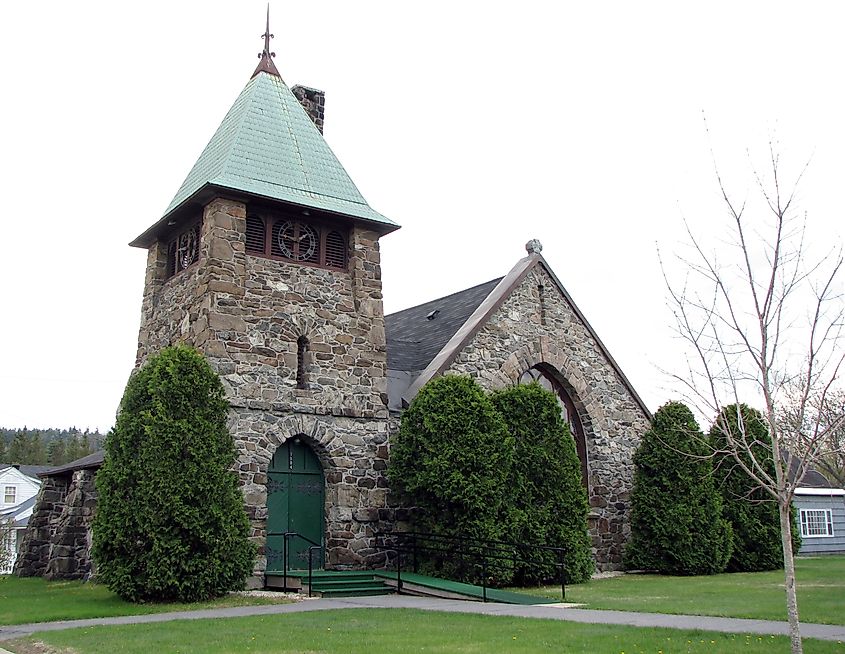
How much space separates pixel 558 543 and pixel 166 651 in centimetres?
1002

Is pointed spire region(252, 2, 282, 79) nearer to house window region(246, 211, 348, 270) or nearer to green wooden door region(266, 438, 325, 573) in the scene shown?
house window region(246, 211, 348, 270)

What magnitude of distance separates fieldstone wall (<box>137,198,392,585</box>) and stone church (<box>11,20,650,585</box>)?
0.11 ft

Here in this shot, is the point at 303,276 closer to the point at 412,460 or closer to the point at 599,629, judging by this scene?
the point at 412,460

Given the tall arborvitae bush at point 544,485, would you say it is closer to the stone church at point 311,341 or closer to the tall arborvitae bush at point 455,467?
the tall arborvitae bush at point 455,467

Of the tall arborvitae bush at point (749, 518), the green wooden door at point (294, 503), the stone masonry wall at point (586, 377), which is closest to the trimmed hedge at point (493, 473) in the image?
the green wooden door at point (294, 503)

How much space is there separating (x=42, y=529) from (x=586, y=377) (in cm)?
1508

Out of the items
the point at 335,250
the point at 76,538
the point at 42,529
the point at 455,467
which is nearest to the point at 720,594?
the point at 455,467

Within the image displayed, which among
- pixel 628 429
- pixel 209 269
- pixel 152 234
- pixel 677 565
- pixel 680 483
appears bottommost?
pixel 677 565

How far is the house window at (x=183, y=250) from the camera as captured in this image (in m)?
18.0

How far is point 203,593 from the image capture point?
44.9ft

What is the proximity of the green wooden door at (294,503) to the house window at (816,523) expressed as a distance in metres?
24.0

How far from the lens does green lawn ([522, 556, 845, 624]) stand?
37.9 feet

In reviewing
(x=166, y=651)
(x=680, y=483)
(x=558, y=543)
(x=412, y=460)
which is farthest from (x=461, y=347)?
(x=166, y=651)

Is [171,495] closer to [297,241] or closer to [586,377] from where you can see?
[297,241]
